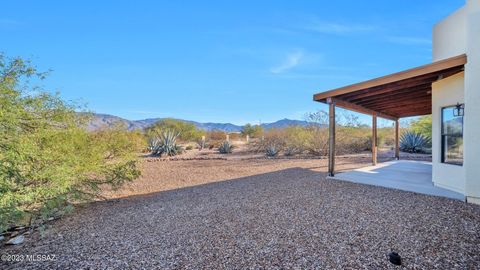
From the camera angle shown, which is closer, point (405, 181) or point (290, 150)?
point (405, 181)

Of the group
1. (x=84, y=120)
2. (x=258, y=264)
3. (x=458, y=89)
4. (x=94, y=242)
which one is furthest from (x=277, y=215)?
(x=458, y=89)

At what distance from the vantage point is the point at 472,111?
4730 millimetres

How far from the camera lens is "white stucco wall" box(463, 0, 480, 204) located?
4670 millimetres

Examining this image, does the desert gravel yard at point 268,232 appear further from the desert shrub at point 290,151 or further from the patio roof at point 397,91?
the desert shrub at point 290,151

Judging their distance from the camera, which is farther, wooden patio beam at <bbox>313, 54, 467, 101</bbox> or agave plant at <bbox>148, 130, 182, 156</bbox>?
agave plant at <bbox>148, 130, 182, 156</bbox>

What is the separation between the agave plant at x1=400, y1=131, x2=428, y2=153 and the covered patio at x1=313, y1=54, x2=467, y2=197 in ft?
19.2

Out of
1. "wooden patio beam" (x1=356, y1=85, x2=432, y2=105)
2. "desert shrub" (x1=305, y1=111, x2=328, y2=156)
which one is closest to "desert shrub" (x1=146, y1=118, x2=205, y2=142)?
"desert shrub" (x1=305, y1=111, x2=328, y2=156)

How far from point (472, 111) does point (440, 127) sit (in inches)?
62.6

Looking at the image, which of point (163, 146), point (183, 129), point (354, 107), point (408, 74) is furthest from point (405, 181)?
point (183, 129)

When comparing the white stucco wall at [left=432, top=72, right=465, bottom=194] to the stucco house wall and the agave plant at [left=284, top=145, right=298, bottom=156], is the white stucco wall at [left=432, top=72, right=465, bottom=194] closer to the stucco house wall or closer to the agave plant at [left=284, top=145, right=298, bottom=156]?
the stucco house wall

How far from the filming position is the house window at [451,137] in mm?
5613

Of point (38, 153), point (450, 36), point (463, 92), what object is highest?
point (450, 36)

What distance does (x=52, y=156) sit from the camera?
452 cm

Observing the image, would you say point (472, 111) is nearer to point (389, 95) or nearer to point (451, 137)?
point (451, 137)
